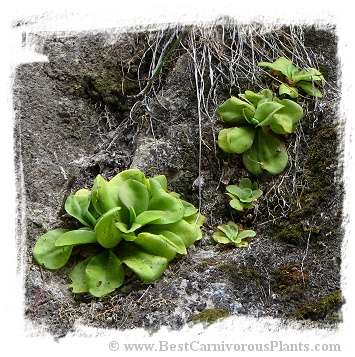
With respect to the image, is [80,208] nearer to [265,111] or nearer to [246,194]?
[246,194]

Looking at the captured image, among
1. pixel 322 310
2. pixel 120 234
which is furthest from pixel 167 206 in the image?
pixel 322 310

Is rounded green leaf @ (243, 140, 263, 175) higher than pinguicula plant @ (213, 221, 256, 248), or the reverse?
rounded green leaf @ (243, 140, 263, 175)

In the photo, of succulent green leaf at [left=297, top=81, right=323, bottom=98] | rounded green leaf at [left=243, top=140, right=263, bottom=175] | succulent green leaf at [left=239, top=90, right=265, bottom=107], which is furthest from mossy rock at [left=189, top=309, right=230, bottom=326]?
succulent green leaf at [left=297, top=81, right=323, bottom=98]

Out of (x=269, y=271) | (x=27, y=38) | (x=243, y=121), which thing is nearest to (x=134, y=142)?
(x=243, y=121)

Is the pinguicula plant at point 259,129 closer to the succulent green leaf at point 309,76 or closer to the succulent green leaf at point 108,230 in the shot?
the succulent green leaf at point 309,76

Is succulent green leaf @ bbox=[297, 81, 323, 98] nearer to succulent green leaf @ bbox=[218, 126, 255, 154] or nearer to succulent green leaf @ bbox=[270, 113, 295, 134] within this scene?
succulent green leaf @ bbox=[270, 113, 295, 134]

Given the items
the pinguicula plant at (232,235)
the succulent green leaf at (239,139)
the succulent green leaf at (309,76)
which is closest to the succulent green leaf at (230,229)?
the pinguicula plant at (232,235)
